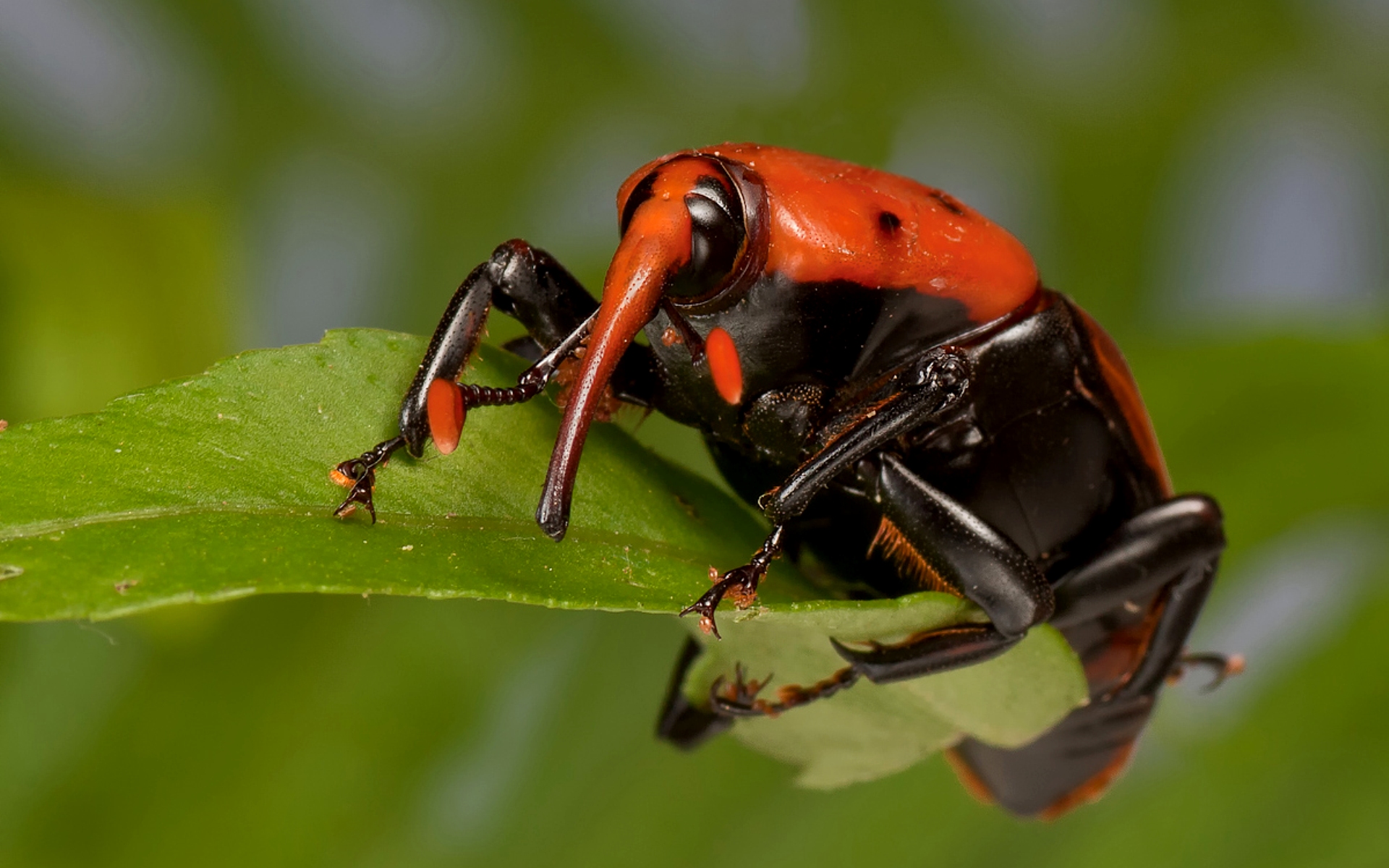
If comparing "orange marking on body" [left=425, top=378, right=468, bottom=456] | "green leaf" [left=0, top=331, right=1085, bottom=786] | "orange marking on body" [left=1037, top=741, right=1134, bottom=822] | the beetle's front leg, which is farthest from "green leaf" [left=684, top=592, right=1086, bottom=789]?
"orange marking on body" [left=1037, top=741, right=1134, bottom=822]

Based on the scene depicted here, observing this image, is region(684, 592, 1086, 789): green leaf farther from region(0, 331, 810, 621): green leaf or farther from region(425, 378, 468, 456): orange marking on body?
region(425, 378, 468, 456): orange marking on body

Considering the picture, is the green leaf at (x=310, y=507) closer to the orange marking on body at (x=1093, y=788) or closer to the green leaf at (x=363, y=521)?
the green leaf at (x=363, y=521)

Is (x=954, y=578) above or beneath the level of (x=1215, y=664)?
above

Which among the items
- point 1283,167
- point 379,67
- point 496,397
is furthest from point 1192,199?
point 496,397

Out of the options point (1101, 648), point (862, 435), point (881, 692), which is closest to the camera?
point (862, 435)

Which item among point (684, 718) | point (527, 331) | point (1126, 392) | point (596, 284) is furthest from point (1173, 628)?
point (596, 284)

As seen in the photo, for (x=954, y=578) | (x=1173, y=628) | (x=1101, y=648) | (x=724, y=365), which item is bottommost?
(x=1101, y=648)

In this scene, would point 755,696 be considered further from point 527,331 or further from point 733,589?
point 527,331
